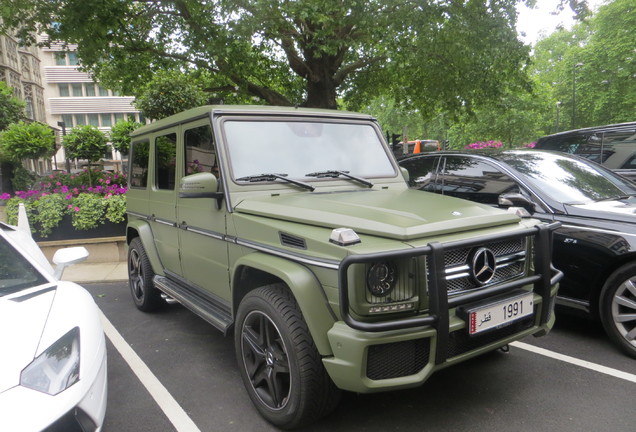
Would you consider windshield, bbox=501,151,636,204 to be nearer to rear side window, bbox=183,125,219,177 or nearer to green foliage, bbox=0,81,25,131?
rear side window, bbox=183,125,219,177

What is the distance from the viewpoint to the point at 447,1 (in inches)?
426

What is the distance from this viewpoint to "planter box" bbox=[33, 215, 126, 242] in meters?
7.59

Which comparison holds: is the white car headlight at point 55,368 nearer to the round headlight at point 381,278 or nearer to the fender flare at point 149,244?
the round headlight at point 381,278

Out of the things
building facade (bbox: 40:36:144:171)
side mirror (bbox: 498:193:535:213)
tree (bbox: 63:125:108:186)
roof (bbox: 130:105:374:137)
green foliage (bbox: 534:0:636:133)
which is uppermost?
building facade (bbox: 40:36:144:171)

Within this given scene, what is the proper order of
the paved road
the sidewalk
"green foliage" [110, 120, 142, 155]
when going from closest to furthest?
the paved road < the sidewalk < "green foliage" [110, 120, 142, 155]

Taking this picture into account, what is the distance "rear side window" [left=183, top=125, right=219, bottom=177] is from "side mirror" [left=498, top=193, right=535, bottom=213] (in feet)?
8.57

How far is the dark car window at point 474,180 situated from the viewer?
4.46m

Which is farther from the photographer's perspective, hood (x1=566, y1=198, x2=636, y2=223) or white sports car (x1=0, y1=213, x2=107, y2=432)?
hood (x1=566, y1=198, x2=636, y2=223)

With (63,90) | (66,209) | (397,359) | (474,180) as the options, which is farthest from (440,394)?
(63,90)

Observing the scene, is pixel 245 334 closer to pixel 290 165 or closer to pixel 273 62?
pixel 290 165

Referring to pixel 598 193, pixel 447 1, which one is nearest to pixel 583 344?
pixel 598 193

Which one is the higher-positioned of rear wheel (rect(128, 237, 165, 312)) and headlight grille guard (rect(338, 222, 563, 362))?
headlight grille guard (rect(338, 222, 563, 362))

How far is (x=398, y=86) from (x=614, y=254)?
14.5m

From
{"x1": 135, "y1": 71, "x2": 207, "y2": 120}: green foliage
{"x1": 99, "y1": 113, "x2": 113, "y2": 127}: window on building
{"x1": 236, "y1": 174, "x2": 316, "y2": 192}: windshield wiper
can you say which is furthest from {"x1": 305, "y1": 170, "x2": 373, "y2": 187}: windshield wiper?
{"x1": 99, "y1": 113, "x2": 113, "y2": 127}: window on building
